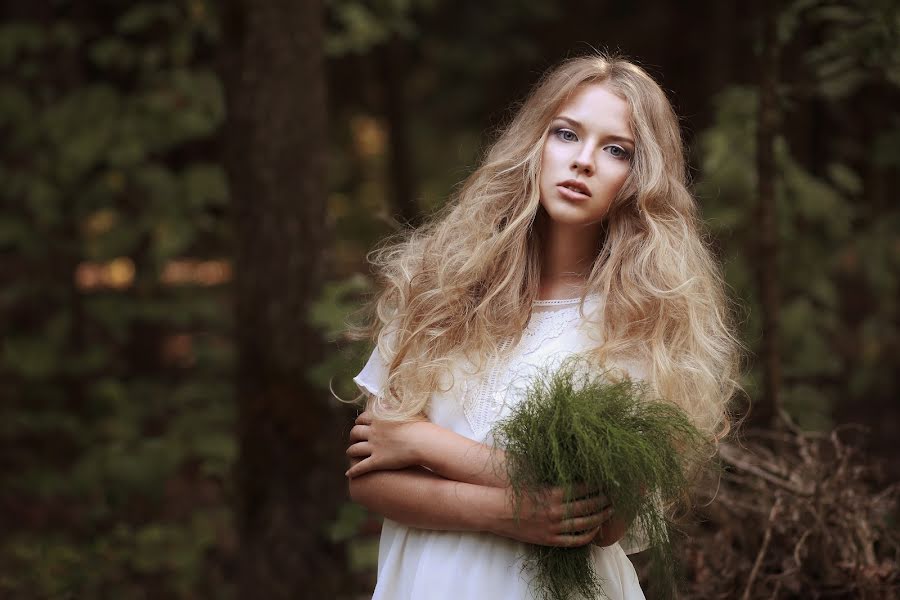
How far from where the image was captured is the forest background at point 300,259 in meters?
3.49

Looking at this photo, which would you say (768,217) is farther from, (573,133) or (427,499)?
(427,499)

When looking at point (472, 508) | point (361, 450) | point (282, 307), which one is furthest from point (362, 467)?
point (282, 307)

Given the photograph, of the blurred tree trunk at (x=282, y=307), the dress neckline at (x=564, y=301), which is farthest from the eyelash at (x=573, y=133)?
the blurred tree trunk at (x=282, y=307)

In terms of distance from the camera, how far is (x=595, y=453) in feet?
6.28

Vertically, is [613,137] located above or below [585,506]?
above

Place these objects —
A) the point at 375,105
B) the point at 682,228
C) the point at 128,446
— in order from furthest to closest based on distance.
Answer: the point at 375,105 → the point at 128,446 → the point at 682,228

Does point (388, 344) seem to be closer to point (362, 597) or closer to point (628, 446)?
point (628, 446)

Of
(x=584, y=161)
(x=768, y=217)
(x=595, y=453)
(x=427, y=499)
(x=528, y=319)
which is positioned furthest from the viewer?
(x=768, y=217)

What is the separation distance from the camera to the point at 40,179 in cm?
641

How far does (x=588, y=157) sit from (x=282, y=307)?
2504mm

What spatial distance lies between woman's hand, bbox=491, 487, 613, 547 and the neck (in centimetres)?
60

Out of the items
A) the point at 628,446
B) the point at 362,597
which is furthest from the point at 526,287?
the point at 362,597

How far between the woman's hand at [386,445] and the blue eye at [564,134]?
2.50 feet

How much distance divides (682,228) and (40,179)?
5.21 m
